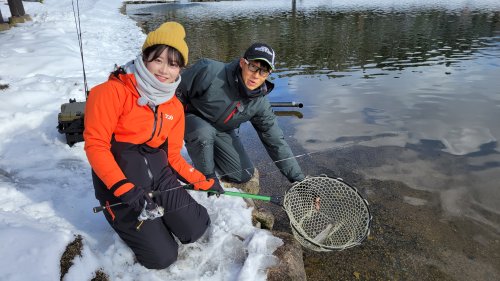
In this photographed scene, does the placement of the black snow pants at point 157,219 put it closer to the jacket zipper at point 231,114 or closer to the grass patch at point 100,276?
the grass patch at point 100,276

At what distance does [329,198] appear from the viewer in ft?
15.1

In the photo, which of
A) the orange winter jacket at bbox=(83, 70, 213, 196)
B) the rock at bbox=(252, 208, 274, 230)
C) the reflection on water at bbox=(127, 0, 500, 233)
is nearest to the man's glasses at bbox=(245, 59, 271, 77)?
the orange winter jacket at bbox=(83, 70, 213, 196)

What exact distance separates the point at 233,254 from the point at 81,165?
9.70 feet

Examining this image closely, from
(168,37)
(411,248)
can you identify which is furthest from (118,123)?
(411,248)

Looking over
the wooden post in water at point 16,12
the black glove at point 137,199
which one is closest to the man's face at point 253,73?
the black glove at point 137,199

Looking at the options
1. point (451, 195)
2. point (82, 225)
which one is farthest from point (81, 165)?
point (451, 195)

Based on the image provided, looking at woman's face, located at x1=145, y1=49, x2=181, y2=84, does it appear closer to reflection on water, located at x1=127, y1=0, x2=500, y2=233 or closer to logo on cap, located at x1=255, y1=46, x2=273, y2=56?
logo on cap, located at x1=255, y1=46, x2=273, y2=56

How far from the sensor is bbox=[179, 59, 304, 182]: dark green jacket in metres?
4.57

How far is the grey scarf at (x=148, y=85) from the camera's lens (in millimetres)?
3059

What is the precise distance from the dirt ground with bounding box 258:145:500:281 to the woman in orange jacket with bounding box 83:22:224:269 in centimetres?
173

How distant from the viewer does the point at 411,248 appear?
14.6 feet

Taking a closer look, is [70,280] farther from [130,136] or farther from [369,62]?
[369,62]

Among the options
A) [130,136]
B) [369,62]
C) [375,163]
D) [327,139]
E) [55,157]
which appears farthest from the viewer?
[369,62]

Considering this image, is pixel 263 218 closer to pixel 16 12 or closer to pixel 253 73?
pixel 253 73
